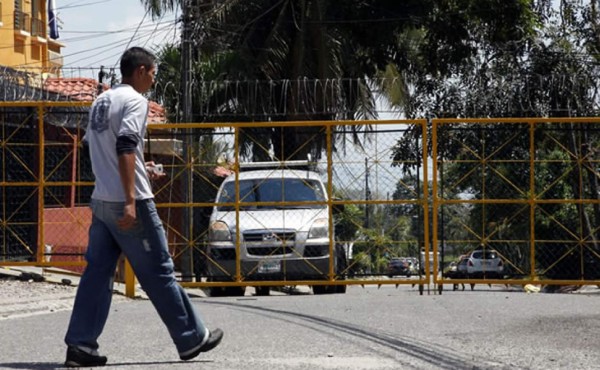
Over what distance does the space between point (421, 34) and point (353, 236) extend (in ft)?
53.9

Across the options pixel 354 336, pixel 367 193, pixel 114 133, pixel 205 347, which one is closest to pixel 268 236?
pixel 367 193

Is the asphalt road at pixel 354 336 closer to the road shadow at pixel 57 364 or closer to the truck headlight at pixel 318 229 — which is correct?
the road shadow at pixel 57 364

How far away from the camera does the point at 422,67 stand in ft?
103

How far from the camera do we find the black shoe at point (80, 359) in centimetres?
757

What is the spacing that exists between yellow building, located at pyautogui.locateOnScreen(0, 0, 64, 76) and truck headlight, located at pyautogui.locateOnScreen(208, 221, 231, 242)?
66.6 ft

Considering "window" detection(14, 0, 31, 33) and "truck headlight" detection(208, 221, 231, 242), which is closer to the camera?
"truck headlight" detection(208, 221, 231, 242)

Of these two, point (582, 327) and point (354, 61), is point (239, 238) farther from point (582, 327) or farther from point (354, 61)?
point (354, 61)

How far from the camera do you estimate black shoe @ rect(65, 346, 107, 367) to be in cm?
757

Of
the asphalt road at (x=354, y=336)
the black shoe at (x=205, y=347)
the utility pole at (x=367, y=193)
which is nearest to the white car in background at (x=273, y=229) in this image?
the utility pole at (x=367, y=193)

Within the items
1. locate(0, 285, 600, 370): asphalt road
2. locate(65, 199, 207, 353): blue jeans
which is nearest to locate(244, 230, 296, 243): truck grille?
locate(0, 285, 600, 370): asphalt road

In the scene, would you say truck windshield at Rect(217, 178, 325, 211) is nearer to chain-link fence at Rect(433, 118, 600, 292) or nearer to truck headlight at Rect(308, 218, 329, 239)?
truck headlight at Rect(308, 218, 329, 239)

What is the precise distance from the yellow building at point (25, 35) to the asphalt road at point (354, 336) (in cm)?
2448

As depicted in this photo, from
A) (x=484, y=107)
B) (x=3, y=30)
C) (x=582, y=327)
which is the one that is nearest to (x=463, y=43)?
(x=484, y=107)

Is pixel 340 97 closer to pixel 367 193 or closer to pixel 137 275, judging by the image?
pixel 367 193
